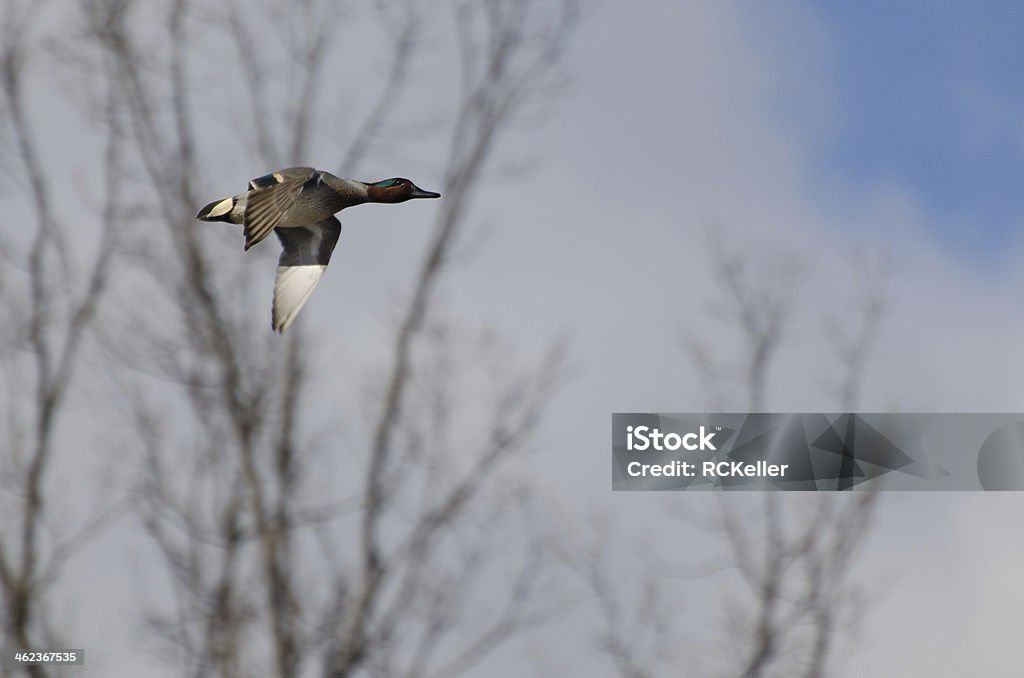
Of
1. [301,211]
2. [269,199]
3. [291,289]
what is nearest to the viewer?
[269,199]

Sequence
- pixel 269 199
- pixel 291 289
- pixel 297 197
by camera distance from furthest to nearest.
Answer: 1. pixel 291 289
2. pixel 297 197
3. pixel 269 199

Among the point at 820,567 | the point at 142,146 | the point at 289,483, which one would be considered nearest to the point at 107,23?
the point at 142,146

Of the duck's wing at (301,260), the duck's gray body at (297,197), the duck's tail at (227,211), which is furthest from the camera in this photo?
the duck's wing at (301,260)

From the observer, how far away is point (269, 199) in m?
6.95

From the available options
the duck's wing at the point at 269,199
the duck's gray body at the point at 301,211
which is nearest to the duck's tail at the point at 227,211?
the duck's gray body at the point at 301,211

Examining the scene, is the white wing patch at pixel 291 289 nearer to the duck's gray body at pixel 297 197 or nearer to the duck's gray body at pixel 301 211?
the duck's gray body at pixel 301 211

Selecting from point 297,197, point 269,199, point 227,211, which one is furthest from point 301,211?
point 269,199

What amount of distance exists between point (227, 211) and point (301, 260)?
464mm

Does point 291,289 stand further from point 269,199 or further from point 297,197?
point 269,199

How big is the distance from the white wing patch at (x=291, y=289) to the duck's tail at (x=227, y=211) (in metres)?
0.34

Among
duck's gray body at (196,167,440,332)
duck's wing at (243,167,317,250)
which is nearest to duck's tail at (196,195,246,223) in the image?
duck's gray body at (196,167,440,332)

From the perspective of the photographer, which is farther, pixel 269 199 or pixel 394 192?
pixel 394 192

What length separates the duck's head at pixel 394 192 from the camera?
303 inches

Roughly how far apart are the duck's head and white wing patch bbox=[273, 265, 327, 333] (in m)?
0.43
